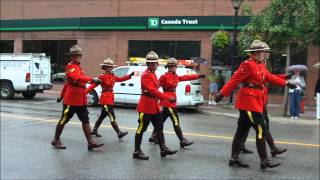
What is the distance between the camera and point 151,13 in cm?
2698

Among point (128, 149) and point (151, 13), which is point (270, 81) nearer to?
point (128, 149)

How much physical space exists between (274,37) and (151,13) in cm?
1374

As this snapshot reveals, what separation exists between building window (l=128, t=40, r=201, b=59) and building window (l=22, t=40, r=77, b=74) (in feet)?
13.6

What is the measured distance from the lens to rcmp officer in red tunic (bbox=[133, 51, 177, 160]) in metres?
8.78

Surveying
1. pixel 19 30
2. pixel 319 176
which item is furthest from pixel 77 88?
pixel 19 30

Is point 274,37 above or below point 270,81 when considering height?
above

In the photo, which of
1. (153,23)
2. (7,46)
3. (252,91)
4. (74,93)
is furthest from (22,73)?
(252,91)

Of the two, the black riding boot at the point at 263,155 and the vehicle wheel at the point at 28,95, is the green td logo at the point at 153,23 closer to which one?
the vehicle wheel at the point at 28,95

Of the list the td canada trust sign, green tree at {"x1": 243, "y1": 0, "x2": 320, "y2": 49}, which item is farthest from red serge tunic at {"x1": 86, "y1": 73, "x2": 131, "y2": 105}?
the td canada trust sign

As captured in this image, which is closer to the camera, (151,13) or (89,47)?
(151,13)

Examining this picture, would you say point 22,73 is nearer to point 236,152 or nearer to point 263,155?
point 236,152

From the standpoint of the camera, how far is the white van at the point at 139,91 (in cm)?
1928

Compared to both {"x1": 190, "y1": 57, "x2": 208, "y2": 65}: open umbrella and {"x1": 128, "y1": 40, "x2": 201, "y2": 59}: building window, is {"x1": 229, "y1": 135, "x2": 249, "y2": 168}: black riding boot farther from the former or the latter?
{"x1": 128, "y1": 40, "x2": 201, "y2": 59}: building window

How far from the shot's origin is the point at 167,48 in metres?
26.6
